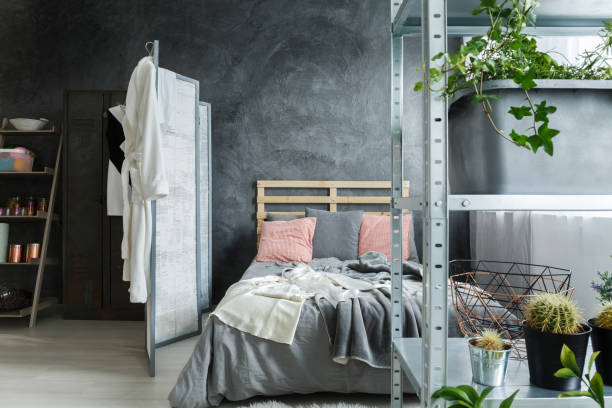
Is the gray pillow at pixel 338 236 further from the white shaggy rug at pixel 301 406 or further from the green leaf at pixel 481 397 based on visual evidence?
the green leaf at pixel 481 397

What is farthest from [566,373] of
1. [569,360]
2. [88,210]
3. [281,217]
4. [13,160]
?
[13,160]

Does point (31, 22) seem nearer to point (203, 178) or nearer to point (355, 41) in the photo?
point (203, 178)

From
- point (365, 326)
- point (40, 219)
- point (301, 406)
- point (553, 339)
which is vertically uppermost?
point (40, 219)

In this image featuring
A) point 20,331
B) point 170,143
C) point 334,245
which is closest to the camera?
point 170,143

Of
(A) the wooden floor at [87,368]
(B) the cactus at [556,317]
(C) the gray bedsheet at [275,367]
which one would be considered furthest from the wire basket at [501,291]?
(A) the wooden floor at [87,368]

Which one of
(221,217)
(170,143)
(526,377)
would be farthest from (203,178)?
(526,377)

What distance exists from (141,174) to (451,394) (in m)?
2.38

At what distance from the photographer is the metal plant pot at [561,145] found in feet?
3.00

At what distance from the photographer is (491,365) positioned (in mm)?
929

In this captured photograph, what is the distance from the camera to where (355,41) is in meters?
4.39

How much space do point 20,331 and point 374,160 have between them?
343 centimetres

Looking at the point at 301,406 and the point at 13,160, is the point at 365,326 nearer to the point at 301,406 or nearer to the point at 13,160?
the point at 301,406

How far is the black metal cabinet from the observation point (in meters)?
3.91

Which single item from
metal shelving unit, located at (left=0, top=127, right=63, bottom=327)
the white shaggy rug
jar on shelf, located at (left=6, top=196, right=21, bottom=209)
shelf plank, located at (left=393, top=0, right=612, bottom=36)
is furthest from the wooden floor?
shelf plank, located at (left=393, top=0, right=612, bottom=36)
